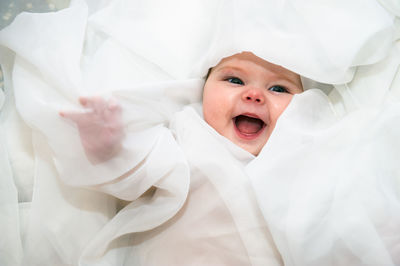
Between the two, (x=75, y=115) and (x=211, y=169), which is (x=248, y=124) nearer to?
(x=211, y=169)

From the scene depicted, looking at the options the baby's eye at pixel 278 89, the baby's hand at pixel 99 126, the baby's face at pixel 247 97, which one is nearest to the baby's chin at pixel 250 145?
the baby's face at pixel 247 97

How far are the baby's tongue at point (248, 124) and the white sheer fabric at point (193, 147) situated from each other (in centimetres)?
7

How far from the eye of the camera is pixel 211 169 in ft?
2.76

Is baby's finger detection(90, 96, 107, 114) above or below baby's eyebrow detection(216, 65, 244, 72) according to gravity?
below

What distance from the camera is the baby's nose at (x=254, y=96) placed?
2.86 ft

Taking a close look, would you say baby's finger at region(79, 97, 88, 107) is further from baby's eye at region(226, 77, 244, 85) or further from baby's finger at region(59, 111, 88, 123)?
baby's eye at region(226, 77, 244, 85)

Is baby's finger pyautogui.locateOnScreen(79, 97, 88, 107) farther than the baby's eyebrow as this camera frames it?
No

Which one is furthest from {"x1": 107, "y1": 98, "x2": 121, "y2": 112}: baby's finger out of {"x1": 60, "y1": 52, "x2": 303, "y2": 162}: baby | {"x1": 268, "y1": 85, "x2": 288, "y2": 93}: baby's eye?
{"x1": 268, "y1": 85, "x2": 288, "y2": 93}: baby's eye

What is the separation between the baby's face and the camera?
899mm

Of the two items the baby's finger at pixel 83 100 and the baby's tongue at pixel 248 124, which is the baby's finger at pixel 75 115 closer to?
the baby's finger at pixel 83 100

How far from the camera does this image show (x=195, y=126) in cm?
89

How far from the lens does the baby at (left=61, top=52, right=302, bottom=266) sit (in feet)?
2.64

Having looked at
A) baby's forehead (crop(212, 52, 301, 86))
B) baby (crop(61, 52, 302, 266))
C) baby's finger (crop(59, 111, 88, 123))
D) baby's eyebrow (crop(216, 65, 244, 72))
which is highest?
baby's forehead (crop(212, 52, 301, 86))

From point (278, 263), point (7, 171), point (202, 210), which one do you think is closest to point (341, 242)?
point (278, 263)
